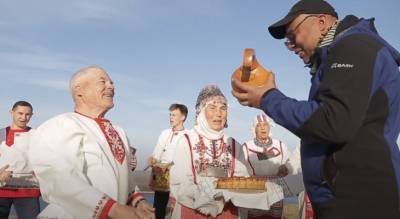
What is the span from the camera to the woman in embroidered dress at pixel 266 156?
225 inches

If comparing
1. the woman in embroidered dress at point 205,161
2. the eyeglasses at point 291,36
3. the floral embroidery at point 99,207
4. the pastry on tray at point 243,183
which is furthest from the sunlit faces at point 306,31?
the woman in embroidered dress at point 205,161

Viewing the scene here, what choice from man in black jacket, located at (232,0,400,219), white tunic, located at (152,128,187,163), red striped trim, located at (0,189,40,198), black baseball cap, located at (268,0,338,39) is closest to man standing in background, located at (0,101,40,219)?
red striped trim, located at (0,189,40,198)

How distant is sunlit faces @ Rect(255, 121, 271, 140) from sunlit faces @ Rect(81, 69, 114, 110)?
3.87 m

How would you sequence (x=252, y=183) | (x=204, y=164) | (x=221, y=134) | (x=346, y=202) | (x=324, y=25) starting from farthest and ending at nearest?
(x=221, y=134)
(x=204, y=164)
(x=252, y=183)
(x=324, y=25)
(x=346, y=202)

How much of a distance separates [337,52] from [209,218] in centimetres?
242

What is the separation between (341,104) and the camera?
1.92 m

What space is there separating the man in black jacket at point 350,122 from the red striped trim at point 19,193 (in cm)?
511

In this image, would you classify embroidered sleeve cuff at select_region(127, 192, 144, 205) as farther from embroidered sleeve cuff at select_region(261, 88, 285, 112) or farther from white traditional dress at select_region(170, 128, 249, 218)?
embroidered sleeve cuff at select_region(261, 88, 285, 112)

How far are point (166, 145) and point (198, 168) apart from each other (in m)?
3.69

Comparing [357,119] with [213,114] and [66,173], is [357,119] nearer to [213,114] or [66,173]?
[66,173]

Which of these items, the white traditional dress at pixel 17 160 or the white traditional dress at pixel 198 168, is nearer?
the white traditional dress at pixel 198 168

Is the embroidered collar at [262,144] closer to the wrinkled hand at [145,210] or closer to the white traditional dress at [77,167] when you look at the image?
the wrinkled hand at [145,210]

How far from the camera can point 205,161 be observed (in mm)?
4430

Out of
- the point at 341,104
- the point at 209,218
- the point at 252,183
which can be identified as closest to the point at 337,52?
the point at 341,104
